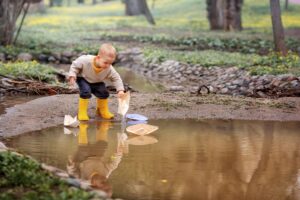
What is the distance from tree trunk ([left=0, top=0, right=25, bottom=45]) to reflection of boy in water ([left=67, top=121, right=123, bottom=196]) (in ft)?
40.1

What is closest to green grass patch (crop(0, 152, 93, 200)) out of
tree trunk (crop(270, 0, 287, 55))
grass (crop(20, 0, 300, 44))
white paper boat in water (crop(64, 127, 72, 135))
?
white paper boat in water (crop(64, 127, 72, 135))

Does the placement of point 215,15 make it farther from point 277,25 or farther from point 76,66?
point 76,66

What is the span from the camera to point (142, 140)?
7.80 m

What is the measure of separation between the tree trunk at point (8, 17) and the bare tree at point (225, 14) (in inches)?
469

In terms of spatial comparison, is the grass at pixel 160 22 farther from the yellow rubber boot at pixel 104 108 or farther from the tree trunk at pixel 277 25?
the yellow rubber boot at pixel 104 108

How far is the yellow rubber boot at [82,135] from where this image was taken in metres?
7.60

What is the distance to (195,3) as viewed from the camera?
4556 cm

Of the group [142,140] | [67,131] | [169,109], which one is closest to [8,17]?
[169,109]

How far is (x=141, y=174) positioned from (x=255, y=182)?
1.14 meters

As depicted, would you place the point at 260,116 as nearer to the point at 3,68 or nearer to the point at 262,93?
the point at 262,93

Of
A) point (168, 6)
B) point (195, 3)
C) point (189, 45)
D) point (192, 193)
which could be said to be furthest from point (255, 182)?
point (168, 6)

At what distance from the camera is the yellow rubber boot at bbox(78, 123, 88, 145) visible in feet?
24.9

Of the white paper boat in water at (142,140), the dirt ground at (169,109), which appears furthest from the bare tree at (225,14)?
the white paper boat in water at (142,140)

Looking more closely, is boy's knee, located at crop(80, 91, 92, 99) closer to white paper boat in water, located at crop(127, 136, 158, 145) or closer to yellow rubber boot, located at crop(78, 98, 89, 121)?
yellow rubber boot, located at crop(78, 98, 89, 121)
